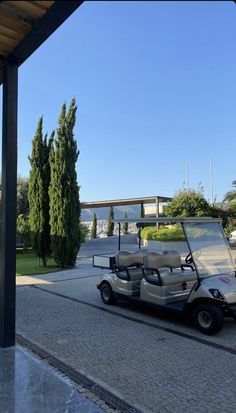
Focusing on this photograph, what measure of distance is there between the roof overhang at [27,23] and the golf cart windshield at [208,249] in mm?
3315

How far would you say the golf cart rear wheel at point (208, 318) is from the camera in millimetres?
4996

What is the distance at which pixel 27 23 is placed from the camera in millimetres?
3330

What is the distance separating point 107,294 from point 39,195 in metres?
7.46

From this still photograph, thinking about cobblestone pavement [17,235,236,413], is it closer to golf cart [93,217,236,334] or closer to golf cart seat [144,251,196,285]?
golf cart [93,217,236,334]

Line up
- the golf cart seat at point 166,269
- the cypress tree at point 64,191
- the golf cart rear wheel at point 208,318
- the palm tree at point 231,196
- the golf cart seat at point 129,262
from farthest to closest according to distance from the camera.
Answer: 1. the palm tree at point 231,196
2. the cypress tree at point 64,191
3. the golf cart seat at point 129,262
4. the golf cart seat at point 166,269
5. the golf cart rear wheel at point 208,318

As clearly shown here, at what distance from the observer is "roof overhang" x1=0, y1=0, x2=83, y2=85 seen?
290 cm

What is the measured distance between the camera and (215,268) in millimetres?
5613

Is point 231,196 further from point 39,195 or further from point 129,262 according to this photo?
point 129,262

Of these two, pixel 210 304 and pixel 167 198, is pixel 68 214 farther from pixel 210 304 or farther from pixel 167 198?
pixel 167 198

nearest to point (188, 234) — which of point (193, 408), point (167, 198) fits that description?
point (193, 408)

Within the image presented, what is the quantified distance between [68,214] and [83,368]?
367 inches

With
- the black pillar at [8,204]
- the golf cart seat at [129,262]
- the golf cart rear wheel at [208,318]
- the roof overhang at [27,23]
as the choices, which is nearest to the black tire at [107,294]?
the golf cart seat at [129,262]

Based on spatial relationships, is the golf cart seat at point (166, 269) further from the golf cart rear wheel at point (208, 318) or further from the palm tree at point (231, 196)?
the palm tree at point (231, 196)

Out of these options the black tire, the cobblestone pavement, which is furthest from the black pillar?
the black tire
